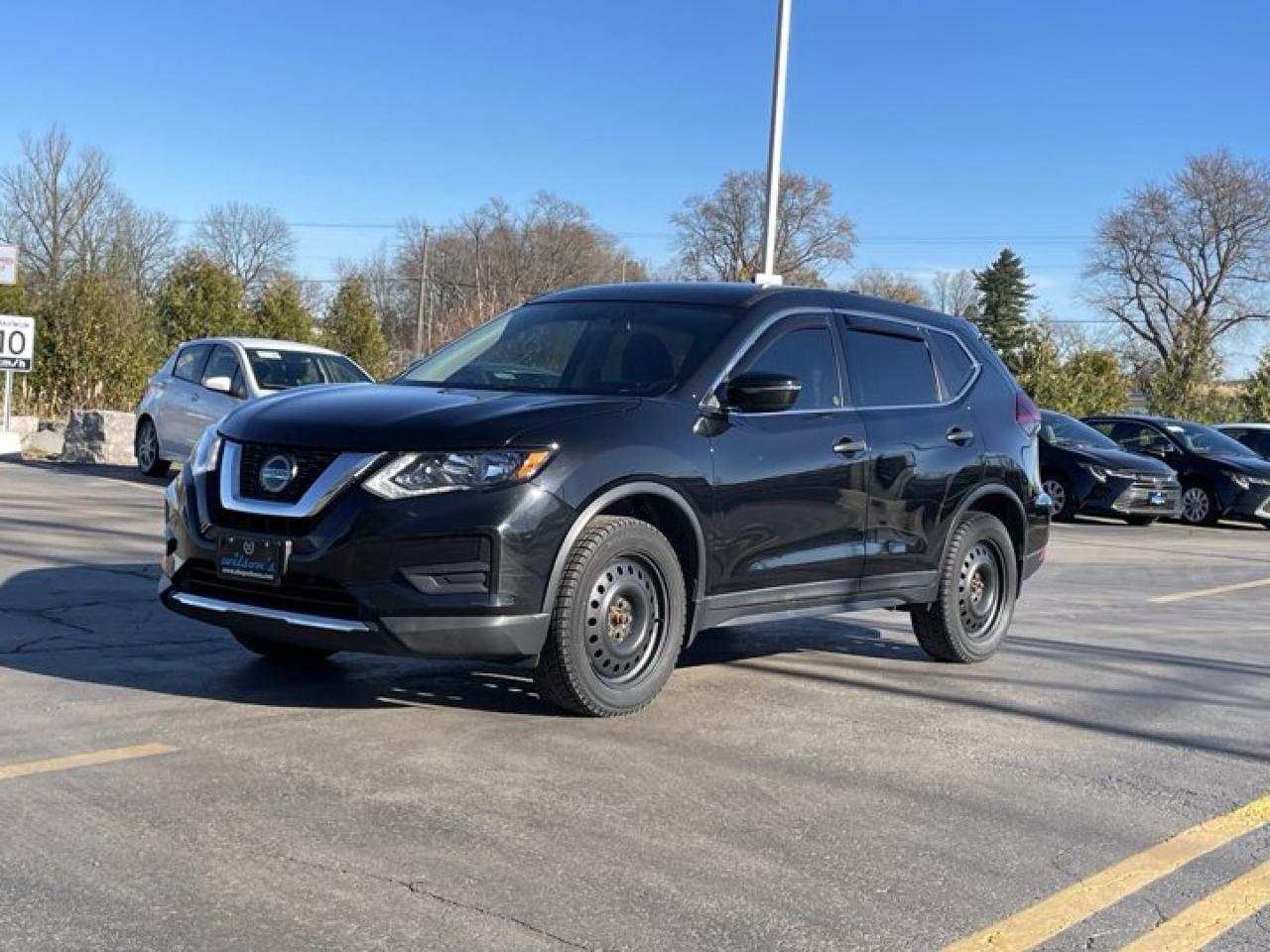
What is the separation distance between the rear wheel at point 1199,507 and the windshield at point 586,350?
16.6 m

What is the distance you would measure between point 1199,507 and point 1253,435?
15.7 ft

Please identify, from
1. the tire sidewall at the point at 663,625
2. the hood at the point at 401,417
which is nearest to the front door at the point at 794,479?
the tire sidewall at the point at 663,625

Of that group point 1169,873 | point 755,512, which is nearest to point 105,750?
point 755,512

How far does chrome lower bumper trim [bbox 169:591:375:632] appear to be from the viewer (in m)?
4.89

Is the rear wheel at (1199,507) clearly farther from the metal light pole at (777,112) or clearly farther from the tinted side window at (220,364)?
the tinted side window at (220,364)

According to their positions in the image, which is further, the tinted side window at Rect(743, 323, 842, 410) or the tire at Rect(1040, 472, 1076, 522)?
the tire at Rect(1040, 472, 1076, 522)

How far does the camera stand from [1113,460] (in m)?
18.9

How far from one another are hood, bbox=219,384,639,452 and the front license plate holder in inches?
14.9

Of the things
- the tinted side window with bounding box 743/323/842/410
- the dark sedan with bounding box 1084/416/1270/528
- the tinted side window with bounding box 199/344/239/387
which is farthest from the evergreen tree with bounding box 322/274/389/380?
the tinted side window with bounding box 743/323/842/410

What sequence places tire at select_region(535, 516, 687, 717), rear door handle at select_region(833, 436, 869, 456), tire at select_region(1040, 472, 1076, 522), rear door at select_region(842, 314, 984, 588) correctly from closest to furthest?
tire at select_region(535, 516, 687, 717)
rear door handle at select_region(833, 436, 869, 456)
rear door at select_region(842, 314, 984, 588)
tire at select_region(1040, 472, 1076, 522)

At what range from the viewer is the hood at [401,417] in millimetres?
4945

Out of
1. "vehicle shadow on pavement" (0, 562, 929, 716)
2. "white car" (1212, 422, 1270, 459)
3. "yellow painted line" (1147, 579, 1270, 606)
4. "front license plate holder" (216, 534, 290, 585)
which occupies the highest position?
"white car" (1212, 422, 1270, 459)

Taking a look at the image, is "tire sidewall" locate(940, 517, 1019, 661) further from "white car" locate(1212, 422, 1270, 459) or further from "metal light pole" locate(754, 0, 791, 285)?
A: "white car" locate(1212, 422, 1270, 459)

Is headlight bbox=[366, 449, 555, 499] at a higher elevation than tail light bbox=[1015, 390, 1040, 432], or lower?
lower
